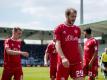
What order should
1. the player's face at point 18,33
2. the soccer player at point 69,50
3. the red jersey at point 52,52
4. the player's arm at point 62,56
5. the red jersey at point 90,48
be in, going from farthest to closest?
the red jersey at point 52,52 → the red jersey at point 90,48 → the player's face at point 18,33 → the soccer player at point 69,50 → the player's arm at point 62,56

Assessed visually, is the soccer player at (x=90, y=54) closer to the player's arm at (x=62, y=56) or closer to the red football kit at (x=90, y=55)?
the red football kit at (x=90, y=55)

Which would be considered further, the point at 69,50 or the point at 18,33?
the point at 18,33

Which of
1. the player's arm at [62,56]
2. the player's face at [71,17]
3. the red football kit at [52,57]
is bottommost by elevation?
the red football kit at [52,57]

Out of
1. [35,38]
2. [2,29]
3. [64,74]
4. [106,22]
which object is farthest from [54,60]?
[35,38]

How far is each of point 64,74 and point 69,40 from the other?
75cm

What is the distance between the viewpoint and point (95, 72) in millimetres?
14969

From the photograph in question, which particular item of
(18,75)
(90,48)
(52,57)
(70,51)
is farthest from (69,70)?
(52,57)

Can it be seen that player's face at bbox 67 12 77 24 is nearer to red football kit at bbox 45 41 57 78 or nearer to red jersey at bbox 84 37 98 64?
red jersey at bbox 84 37 98 64

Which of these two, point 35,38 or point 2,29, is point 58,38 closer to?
point 2,29

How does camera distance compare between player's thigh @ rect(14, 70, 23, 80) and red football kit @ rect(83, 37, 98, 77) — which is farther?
red football kit @ rect(83, 37, 98, 77)

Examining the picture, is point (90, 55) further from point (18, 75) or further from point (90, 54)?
→ point (18, 75)

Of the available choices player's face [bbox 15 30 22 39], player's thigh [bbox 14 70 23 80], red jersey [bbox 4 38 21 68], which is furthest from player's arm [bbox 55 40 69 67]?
player's thigh [bbox 14 70 23 80]

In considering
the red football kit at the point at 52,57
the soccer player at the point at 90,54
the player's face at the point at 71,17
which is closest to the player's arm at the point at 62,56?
the player's face at the point at 71,17

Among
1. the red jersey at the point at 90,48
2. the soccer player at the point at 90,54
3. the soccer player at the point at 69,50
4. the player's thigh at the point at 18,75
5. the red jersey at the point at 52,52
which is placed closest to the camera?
the soccer player at the point at 69,50
